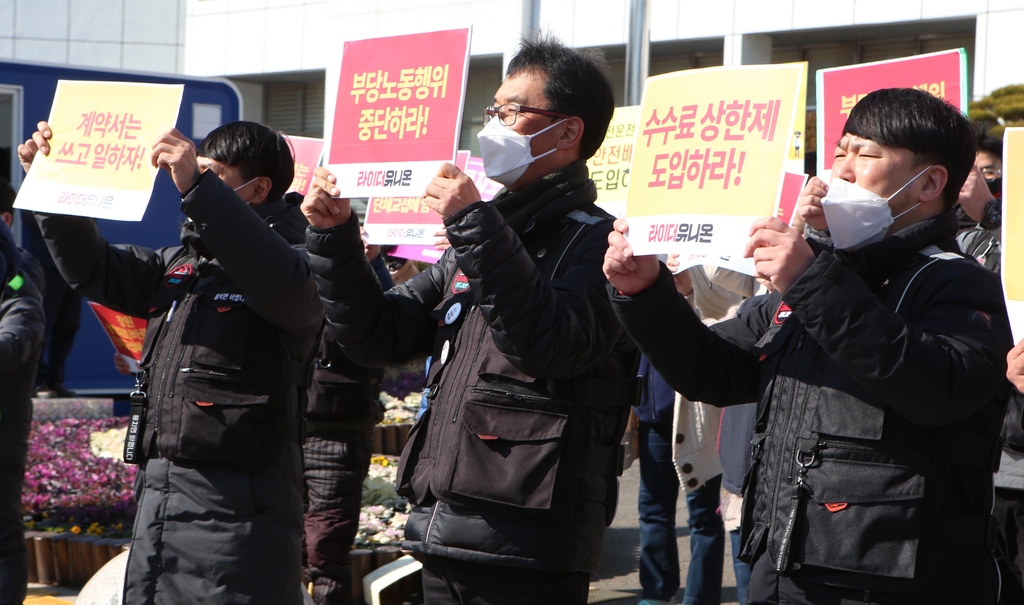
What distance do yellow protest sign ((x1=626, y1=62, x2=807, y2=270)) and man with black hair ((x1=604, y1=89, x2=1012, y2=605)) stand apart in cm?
11

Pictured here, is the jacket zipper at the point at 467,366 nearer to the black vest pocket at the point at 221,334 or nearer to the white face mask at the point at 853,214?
the white face mask at the point at 853,214

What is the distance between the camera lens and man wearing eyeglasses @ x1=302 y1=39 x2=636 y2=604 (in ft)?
8.98

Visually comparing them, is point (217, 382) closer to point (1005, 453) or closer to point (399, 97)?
point (399, 97)

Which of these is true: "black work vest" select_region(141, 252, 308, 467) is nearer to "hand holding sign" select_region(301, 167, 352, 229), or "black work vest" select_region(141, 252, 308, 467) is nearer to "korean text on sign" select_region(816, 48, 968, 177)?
"hand holding sign" select_region(301, 167, 352, 229)

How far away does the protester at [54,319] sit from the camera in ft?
31.6

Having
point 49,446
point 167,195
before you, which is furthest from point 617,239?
point 167,195

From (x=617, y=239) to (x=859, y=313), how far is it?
0.60 meters

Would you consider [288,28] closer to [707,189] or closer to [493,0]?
[493,0]

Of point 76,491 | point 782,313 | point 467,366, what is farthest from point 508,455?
point 76,491

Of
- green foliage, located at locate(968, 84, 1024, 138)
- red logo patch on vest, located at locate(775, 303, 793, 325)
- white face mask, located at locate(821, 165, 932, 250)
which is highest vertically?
green foliage, located at locate(968, 84, 1024, 138)

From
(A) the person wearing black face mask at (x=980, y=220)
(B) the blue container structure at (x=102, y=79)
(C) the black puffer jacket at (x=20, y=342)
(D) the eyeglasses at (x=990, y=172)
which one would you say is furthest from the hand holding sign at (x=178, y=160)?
(B) the blue container structure at (x=102, y=79)

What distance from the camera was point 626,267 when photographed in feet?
8.63

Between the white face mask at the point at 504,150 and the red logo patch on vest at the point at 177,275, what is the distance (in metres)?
1.34

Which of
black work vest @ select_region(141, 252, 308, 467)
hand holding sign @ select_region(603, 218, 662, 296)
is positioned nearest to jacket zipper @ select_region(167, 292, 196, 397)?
black work vest @ select_region(141, 252, 308, 467)
